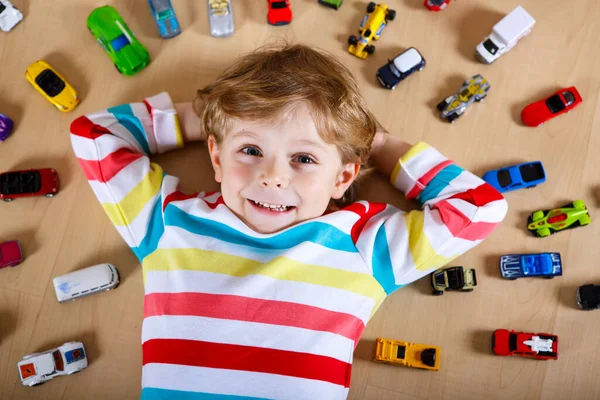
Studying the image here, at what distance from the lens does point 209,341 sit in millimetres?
764

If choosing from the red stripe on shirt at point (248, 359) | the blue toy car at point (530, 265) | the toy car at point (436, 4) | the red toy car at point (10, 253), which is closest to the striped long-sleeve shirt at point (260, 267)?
the red stripe on shirt at point (248, 359)

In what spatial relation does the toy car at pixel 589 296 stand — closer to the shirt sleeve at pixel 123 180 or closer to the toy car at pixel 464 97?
the toy car at pixel 464 97

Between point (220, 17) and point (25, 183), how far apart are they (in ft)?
1.56

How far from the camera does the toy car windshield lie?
0.93m

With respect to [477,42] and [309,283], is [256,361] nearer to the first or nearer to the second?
[309,283]

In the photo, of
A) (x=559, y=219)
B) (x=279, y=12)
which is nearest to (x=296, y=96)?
(x=279, y=12)

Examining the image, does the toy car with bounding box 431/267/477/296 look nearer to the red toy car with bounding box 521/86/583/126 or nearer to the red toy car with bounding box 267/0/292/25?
the red toy car with bounding box 521/86/583/126

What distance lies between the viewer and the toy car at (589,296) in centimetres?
88

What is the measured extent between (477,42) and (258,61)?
0.48 m

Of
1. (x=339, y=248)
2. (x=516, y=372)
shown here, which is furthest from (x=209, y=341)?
(x=516, y=372)

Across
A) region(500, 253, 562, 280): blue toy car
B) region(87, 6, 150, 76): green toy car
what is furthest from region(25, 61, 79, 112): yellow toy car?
region(500, 253, 562, 280): blue toy car

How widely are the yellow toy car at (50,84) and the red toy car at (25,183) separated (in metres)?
0.14

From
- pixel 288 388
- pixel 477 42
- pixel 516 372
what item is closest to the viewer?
pixel 288 388

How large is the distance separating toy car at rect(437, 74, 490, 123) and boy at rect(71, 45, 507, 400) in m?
0.13
